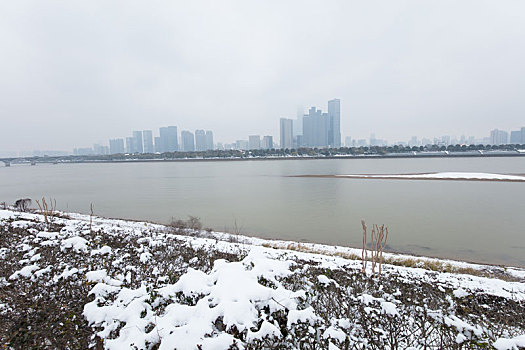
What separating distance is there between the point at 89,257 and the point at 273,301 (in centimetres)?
377

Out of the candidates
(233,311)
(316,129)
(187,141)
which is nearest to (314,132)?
(316,129)

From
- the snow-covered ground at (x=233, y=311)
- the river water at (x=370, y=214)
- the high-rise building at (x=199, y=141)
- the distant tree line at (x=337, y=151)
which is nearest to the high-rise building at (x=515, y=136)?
the distant tree line at (x=337, y=151)

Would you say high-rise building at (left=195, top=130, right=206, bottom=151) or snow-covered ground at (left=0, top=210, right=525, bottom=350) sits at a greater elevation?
high-rise building at (left=195, top=130, right=206, bottom=151)

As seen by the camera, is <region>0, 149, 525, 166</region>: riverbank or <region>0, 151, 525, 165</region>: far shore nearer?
<region>0, 151, 525, 165</region>: far shore

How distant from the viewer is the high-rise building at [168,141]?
6668 inches

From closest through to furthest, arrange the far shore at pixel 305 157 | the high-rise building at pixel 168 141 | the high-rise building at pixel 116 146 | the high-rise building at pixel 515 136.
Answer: the far shore at pixel 305 157 < the high-rise building at pixel 515 136 < the high-rise building at pixel 168 141 < the high-rise building at pixel 116 146

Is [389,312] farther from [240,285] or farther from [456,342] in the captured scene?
[240,285]

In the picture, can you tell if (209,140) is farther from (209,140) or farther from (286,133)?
(286,133)

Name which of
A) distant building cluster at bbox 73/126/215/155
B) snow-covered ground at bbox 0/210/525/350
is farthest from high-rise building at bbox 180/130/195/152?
snow-covered ground at bbox 0/210/525/350

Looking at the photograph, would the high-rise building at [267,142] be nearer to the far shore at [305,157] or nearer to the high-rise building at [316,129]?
the high-rise building at [316,129]

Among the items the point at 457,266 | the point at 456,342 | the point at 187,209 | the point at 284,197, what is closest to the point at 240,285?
the point at 456,342

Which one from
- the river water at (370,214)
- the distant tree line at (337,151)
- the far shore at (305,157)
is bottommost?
the river water at (370,214)

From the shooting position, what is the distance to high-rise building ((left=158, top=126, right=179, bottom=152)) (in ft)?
556

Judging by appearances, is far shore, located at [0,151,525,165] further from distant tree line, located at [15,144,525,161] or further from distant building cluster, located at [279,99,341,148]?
distant building cluster, located at [279,99,341,148]
